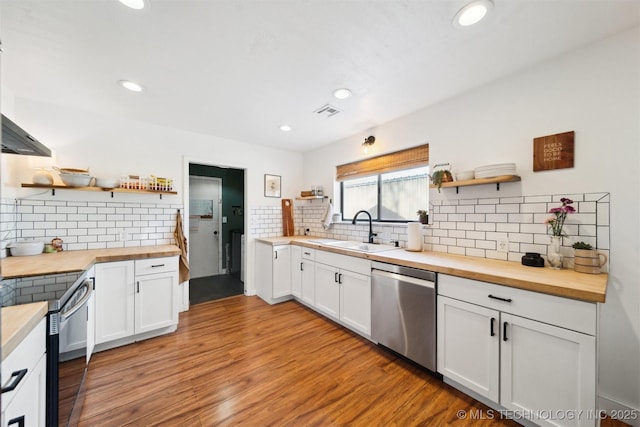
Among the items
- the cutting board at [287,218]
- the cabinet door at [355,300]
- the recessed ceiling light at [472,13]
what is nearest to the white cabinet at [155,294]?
the cabinet door at [355,300]

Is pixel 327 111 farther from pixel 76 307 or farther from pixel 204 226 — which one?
pixel 204 226

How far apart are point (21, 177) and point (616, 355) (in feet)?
15.8

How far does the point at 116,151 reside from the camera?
304 centimetres

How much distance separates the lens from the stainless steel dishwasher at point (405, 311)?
2123mm

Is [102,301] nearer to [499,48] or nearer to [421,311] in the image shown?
[421,311]

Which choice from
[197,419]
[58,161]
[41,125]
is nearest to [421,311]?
[197,419]

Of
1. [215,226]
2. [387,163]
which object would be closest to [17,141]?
[387,163]

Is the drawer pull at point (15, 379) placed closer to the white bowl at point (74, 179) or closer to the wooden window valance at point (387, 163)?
the white bowl at point (74, 179)

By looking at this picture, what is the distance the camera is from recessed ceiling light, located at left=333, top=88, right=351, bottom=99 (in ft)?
8.07

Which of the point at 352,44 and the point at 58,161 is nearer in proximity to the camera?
the point at 352,44

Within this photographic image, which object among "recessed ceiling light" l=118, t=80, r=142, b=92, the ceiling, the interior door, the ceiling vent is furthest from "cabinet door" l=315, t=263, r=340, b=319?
the interior door

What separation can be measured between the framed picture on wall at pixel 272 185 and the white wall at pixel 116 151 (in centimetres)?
14

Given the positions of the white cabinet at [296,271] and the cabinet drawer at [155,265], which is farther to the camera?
the white cabinet at [296,271]

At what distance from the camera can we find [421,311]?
2.17 meters
